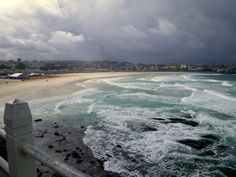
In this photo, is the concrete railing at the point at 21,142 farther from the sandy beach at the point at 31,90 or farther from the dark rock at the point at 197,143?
the sandy beach at the point at 31,90

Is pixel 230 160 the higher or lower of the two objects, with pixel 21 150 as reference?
lower

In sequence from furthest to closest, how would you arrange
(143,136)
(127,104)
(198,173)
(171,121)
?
(127,104) < (171,121) < (143,136) < (198,173)

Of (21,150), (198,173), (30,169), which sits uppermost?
(21,150)

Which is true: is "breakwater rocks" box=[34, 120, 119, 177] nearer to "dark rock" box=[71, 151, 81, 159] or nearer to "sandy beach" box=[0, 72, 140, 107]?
"dark rock" box=[71, 151, 81, 159]

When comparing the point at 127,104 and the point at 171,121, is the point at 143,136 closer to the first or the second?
the point at 171,121

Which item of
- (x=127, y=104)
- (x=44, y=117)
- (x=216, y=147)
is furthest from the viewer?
(x=127, y=104)

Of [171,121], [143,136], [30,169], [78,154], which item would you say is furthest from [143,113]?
[30,169]

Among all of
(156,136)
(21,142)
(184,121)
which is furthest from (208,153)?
(21,142)

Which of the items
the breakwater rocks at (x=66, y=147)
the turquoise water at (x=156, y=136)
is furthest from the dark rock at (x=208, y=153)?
the breakwater rocks at (x=66, y=147)
